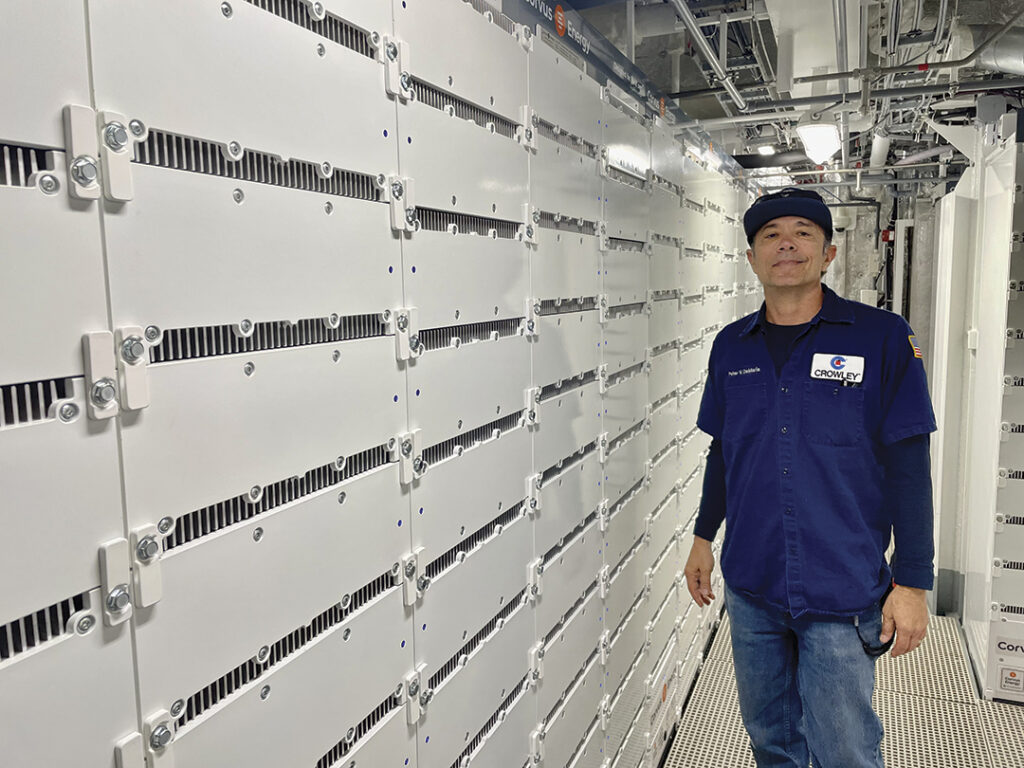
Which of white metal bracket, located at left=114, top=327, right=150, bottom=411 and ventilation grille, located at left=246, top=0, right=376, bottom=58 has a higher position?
ventilation grille, located at left=246, top=0, right=376, bottom=58

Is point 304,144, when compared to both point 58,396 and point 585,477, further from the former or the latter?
point 585,477

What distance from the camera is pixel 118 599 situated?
1115mm

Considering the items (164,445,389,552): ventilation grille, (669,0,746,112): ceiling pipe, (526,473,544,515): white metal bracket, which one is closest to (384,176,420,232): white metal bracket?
(164,445,389,552): ventilation grille

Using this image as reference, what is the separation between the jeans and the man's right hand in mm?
246

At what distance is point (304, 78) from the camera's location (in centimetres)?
148

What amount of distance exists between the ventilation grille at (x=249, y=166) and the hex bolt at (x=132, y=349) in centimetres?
27

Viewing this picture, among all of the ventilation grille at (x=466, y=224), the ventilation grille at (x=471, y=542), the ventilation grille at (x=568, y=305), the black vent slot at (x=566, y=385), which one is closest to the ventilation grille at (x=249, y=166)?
the ventilation grille at (x=466, y=224)

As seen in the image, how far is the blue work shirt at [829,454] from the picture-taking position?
2.69m

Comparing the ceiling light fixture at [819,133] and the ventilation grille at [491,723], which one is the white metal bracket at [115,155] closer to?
the ventilation grille at [491,723]

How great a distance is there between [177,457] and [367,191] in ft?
2.48

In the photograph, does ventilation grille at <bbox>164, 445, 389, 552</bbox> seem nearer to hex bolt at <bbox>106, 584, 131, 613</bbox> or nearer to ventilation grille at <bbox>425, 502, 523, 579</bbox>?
hex bolt at <bbox>106, 584, 131, 613</bbox>

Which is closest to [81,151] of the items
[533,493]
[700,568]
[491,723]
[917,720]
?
[533,493]

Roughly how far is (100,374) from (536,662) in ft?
6.45

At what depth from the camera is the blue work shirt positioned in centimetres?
269
